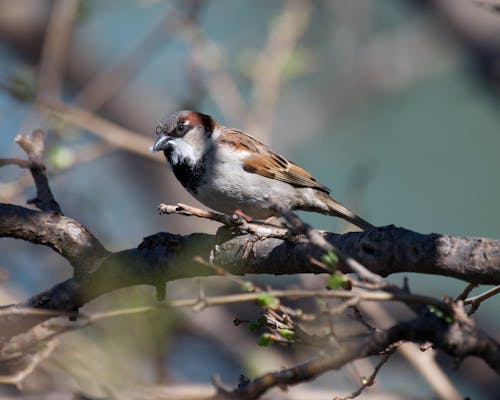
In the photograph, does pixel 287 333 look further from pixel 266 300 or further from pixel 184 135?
pixel 184 135

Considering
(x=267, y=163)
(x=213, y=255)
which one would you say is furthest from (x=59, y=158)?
(x=213, y=255)

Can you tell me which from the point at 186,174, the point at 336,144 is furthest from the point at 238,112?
the point at 336,144

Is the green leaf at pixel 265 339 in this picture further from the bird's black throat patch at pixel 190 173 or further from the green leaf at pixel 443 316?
the bird's black throat patch at pixel 190 173

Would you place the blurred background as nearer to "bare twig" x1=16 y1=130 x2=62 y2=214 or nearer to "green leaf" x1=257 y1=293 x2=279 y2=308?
"green leaf" x1=257 y1=293 x2=279 y2=308

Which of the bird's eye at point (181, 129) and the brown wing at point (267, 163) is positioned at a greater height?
the bird's eye at point (181, 129)

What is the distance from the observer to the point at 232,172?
3.79 metres

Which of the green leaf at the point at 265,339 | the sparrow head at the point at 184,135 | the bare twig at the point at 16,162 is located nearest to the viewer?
the green leaf at the point at 265,339

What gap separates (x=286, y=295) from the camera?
70.4 inches

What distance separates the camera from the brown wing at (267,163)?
3.98 metres

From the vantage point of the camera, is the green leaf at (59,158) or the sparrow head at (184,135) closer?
the sparrow head at (184,135)

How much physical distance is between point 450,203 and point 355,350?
1057 centimetres

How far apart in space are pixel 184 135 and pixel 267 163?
45 cm

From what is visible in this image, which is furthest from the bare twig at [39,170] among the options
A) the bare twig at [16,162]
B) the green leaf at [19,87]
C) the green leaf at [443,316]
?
the green leaf at [443,316]

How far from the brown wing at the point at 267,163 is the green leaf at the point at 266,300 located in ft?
6.66
